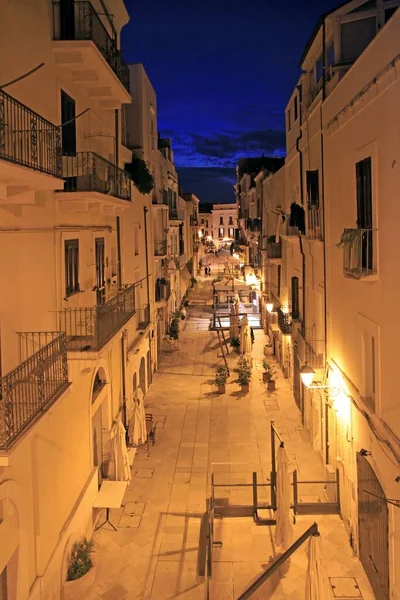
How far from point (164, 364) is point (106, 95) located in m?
17.3

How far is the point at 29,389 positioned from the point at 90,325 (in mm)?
4010

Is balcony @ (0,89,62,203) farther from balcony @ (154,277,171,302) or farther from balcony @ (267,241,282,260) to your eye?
balcony @ (267,241,282,260)

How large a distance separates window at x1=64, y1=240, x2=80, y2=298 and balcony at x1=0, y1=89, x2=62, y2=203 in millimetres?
2962

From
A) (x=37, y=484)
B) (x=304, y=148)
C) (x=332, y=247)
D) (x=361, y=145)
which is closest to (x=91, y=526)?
(x=37, y=484)

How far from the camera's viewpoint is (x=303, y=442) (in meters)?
18.4

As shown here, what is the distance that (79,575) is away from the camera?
1096 centimetres

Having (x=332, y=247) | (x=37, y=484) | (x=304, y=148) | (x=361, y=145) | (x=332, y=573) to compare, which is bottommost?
(x=332, y=573)

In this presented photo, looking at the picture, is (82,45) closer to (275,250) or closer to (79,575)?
(79,575)

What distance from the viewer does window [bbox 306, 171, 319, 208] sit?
1628 cm

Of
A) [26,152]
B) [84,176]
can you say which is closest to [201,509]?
[84,176]

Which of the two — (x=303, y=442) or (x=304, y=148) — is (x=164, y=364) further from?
(x=304, y=148)

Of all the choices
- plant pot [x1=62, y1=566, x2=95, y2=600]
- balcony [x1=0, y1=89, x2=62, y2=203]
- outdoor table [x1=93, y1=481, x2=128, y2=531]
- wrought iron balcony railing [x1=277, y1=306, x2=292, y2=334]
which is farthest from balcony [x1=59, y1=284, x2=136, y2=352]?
wrought iron balcony railing [x1=277, y1=306, x2=292, y2=334]

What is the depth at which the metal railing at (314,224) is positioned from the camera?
1593cm

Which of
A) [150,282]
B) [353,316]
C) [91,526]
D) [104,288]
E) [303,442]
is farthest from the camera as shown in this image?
[150,282]
